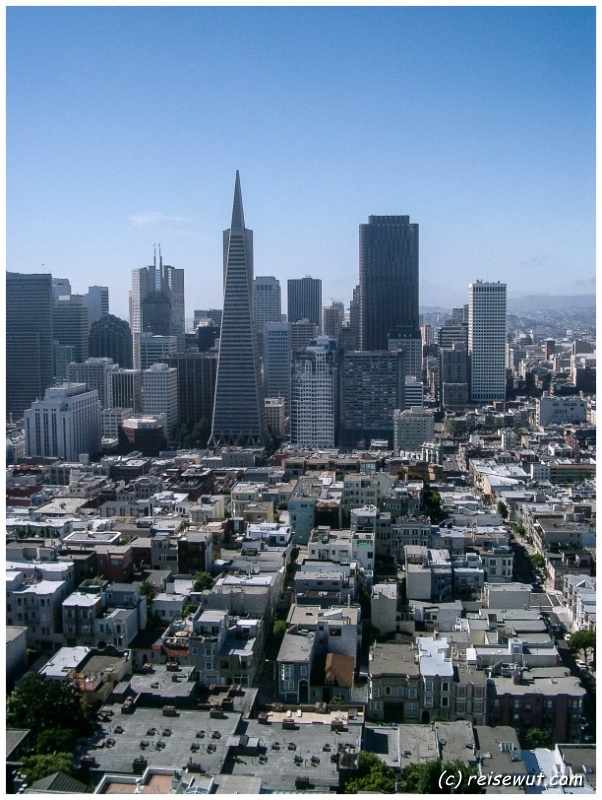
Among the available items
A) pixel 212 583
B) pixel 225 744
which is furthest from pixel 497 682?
pixel 212 583

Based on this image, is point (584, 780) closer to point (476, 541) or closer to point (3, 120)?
point (3, 120)

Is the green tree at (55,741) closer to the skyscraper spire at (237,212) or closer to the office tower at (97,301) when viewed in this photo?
the skyscraper spire at (237,212)

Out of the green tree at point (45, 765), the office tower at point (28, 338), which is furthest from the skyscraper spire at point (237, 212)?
the green tree at point (45, 765)

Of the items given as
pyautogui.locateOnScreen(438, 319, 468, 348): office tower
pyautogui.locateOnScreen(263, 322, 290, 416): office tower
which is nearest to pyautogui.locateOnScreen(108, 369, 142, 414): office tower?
pyautogui.locateOnScreen(263, 322, 290, 416): office tower

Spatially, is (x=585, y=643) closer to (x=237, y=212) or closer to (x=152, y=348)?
(x=237, y=212)

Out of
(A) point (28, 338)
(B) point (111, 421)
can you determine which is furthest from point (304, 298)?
(B) point (111, 421)

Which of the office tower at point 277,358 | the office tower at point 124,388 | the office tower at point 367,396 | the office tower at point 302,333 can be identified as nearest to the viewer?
the office tower at point 367,396
